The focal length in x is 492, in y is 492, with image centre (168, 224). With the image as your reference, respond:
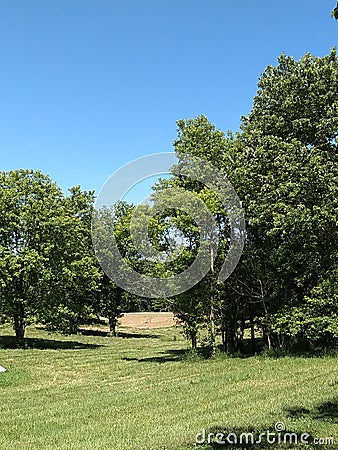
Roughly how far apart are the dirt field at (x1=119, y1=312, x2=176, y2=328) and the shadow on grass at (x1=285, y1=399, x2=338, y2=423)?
4612 cm

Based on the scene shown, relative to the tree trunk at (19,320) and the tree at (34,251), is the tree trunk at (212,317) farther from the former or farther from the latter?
the tree trunk at (19,320)

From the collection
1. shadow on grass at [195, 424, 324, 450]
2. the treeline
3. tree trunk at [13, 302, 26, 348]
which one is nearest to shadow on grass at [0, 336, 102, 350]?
tree trunk at [13, 302, 26, 348]

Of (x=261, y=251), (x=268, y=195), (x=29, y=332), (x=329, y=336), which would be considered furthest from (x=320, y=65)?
(x=29, y=332)

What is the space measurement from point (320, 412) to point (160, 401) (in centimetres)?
414

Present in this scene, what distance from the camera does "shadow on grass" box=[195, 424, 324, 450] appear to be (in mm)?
6488

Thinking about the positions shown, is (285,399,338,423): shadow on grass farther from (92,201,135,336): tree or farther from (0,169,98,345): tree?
(0,169,98,345): tree

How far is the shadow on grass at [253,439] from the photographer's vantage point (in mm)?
6488

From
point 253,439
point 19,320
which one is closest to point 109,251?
point 19,320

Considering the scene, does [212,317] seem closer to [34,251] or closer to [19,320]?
[34,251]

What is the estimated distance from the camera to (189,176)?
2209cm

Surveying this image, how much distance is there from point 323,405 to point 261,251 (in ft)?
41.9

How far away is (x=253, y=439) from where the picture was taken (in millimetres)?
6938

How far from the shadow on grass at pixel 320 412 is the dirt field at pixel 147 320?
46.1 meters

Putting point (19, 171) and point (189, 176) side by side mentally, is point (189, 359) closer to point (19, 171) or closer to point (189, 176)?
point (189, 176)
